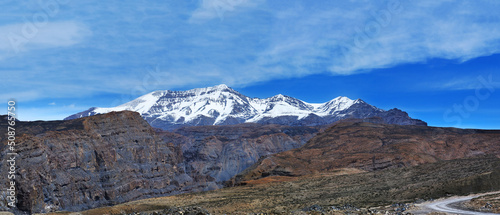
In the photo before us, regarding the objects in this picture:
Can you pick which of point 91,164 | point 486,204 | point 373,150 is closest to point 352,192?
point 486,204

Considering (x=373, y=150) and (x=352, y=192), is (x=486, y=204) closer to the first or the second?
(x=352, y=192)

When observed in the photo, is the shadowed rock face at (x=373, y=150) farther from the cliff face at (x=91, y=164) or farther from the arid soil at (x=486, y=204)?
the arid soil at (x=486, y=204)

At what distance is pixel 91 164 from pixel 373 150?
9306 centimetres

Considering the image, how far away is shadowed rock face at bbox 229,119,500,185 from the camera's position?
120406mm

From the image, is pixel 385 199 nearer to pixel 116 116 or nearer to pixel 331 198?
pixel 331 198

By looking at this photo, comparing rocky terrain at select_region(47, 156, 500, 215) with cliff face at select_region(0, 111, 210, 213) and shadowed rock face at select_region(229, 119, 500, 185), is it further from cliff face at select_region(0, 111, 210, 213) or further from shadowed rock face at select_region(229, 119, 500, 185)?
cliff face at select_region(0, 111, 210, 213)

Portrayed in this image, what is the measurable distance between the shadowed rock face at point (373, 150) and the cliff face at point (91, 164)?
46619mm

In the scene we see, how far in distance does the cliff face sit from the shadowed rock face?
46.6 metres

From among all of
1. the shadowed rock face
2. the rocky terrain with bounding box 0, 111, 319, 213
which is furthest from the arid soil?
the rocky terrain with bounding box 0, 111, 319, 213

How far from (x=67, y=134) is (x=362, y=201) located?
370 ft

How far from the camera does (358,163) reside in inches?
4897

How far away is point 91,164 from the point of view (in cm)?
14188

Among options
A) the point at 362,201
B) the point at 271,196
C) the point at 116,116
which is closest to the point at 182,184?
the point at 116,116

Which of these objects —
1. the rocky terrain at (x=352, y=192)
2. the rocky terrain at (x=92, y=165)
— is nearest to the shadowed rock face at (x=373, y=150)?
the rocky terrain at (x=352, y=192)
